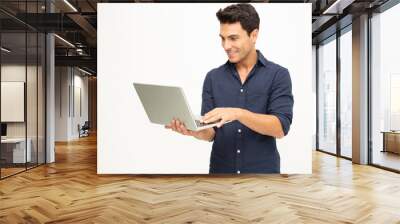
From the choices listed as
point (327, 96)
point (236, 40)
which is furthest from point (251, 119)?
point (327, 96)

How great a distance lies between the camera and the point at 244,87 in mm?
4102

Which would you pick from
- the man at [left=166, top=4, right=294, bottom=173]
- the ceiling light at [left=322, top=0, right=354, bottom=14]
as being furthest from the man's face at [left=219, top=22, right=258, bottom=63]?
the ceiling light at [left=322, top=0, right=354, bottom=14]

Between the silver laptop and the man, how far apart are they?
563 millimetres

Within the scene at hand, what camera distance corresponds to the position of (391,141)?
8180 mm

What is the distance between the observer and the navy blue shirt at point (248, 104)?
157 inches

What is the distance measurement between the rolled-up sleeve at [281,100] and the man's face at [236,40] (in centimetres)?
41

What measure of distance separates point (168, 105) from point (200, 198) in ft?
8.01

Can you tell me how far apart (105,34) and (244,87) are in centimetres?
337

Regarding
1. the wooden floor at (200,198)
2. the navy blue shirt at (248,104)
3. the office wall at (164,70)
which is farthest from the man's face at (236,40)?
the office wall at (164,70)

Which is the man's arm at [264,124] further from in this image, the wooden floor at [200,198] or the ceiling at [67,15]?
the ceiling at [67,15]

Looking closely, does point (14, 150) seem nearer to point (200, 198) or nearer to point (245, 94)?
point (200, 198)

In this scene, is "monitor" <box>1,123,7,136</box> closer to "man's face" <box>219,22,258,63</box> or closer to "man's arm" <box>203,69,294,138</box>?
"man's face" <box>219,22,258,63</box>

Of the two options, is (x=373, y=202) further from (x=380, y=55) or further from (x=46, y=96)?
(x=46, y=96)

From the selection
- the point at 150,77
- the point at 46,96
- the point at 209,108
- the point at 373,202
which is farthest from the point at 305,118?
the point at 46,96
